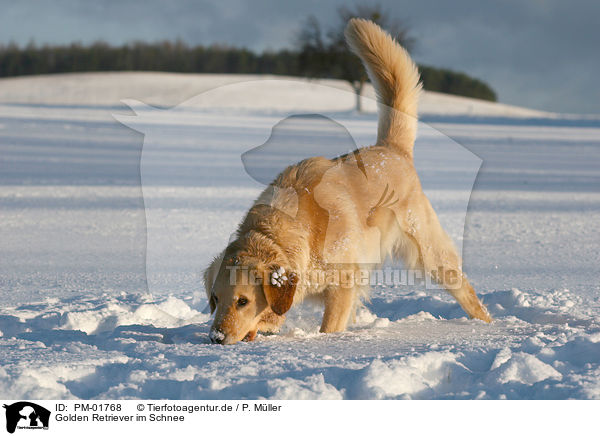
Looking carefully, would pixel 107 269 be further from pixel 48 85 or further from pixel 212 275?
pixel 48 85

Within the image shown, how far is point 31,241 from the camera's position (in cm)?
605

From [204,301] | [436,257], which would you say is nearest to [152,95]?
[204,301]

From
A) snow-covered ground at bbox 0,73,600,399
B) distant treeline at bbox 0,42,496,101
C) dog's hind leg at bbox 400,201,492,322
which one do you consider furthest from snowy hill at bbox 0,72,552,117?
dog's hind leg at bbox 400,201,492,322

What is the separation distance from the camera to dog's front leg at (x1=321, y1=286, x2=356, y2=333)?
373cm

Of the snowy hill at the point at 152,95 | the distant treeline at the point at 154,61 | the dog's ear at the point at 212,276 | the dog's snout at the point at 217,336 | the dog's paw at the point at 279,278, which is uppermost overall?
the distant treeline at the point at 154,61

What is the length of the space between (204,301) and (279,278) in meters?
1.43

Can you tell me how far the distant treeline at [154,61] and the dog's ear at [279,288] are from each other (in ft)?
171

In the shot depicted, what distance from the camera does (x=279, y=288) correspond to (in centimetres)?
328

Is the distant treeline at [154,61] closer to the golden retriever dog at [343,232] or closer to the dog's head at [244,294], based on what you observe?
the golden retriever dog at [343,232]

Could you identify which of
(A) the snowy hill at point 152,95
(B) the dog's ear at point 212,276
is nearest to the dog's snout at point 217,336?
(B) the dog's ear at point 212,276

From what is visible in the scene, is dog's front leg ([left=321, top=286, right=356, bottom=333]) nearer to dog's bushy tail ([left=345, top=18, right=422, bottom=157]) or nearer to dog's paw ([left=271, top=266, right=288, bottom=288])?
dog's paw ([left=271, top=266, right=288, bottom=288])
